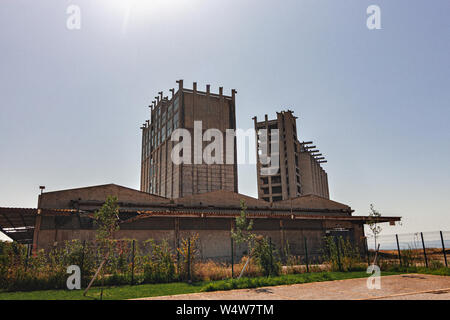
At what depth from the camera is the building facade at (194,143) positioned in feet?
156

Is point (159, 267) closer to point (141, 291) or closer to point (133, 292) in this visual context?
point (141, 291)

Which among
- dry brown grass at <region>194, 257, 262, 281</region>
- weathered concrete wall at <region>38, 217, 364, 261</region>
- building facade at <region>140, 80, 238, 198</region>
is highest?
building facade at <region>140, 80, 238, 198</region>

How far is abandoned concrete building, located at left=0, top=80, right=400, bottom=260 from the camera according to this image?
2459 centimetres

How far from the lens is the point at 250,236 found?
15414 mm

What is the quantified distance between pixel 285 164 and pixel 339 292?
61835 mm

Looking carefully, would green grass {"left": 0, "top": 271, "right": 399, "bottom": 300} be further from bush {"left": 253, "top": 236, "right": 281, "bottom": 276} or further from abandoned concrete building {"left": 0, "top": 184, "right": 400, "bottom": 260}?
abandoned concrete building {"left": 0, "top": 184, "right": 400, "bottom": 260}

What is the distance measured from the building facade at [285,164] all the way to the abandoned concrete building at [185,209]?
350 cm

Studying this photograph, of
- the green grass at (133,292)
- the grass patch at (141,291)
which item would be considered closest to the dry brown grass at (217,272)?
the grass patch at (141,291)

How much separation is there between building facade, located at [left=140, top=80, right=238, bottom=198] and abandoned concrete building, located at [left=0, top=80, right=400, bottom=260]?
15cm

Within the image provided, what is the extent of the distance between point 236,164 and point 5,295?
41.4 meters

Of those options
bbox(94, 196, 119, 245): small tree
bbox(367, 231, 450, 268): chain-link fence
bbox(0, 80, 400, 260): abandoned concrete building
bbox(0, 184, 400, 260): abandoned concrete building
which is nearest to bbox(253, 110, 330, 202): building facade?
bbox(0, 80, 400, 260): abandoned concrete building

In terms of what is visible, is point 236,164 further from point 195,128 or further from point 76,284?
point 76,284

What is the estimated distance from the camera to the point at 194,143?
4850cm
